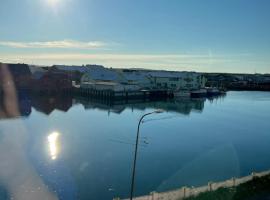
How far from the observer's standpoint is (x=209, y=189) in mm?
12500

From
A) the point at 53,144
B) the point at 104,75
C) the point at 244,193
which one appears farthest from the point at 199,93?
the point at 244,193

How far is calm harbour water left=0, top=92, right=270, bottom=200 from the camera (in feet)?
51.2

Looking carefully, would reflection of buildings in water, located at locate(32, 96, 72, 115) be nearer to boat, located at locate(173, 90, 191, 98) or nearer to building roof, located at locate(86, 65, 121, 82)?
building roof, located at locate(86, 65, 121, 82)

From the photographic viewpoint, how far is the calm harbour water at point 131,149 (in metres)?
15.6

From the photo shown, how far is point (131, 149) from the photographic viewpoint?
21609 mm

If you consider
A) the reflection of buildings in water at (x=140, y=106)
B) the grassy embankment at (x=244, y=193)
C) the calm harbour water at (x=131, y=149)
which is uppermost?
the grassy embankment at (x=244, y=193)

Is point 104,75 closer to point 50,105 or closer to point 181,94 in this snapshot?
point 181,94

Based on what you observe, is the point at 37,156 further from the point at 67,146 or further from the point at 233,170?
the point at 233,170

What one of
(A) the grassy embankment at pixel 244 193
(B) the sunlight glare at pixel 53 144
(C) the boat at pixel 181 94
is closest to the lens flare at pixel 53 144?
(B) the sunlight glare at pixel 53 144

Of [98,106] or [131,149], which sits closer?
[131,149]

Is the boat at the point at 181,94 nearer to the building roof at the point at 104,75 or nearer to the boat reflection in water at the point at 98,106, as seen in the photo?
the boat reflection in water at the point at 98,106

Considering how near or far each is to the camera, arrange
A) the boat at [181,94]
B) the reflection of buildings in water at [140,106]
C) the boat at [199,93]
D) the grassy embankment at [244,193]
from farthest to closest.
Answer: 1. the boat at [199,93]
2. the boat at [181,94]
3. the reflection of buildings in water at [140,106]
4. the grassy embankment at [244,193]

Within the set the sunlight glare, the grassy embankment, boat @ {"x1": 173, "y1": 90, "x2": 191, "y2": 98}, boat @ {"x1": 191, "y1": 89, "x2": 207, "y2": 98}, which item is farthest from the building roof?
the grassy embankment

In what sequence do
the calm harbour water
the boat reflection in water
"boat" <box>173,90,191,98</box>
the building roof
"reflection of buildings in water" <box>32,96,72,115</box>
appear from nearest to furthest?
the calm harbour water < "reflection of buildings in water" <box>32,96,72,115</box> < the boat reflection in water < "boat" <box>173,90,191,98</box> < the building roof
